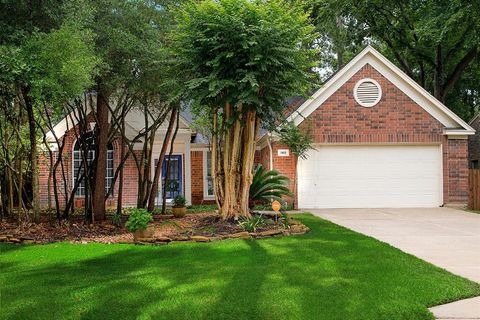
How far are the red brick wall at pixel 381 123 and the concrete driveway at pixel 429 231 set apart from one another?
1612mm

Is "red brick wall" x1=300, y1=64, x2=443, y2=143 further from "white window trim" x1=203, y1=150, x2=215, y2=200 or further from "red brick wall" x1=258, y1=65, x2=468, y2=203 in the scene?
"white window trim" x1=203, y1=150, x2=215, y2=200

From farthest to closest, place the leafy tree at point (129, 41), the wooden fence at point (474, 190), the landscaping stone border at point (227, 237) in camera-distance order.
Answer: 1. the wooden fence at point (474, 190)
2. the leafy tree at point (129, 41)
3. the landscaping stone border at point (227, 237)

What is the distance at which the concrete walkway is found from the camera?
18.5 ft

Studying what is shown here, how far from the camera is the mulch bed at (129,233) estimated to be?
28.7 ft

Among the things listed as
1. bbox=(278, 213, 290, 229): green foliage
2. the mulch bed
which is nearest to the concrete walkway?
bbox=(278, 213, 290, 229): green foliage

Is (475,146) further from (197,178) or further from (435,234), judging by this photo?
(435,234)

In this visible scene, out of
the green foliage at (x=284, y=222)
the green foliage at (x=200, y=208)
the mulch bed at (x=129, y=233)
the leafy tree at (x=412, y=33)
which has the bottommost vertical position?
the green foliage at (x=200, y=208)

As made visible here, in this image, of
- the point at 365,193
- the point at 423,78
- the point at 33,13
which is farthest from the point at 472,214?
the point at 423,78

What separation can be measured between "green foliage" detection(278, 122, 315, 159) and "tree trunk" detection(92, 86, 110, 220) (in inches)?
206

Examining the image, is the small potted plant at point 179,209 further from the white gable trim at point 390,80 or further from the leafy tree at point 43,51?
the leafy tree at point 43,51

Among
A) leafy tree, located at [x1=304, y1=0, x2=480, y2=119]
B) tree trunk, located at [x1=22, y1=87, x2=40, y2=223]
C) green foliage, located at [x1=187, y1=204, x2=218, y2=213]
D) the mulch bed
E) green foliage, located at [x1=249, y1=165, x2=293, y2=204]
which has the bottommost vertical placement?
green foliage, located at [x1=187, y1=204, x2=218, y2=213]

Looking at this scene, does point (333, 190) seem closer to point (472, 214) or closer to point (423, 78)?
point (472, 214)

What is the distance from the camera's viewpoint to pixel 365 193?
16.0 meters

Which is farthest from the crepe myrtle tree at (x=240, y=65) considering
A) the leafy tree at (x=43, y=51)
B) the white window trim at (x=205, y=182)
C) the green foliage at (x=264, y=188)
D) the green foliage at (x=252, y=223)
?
the white window trim at (x=205, y=182)
